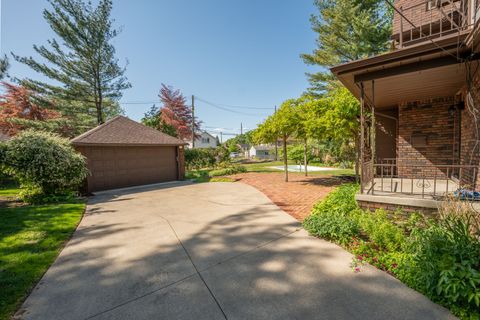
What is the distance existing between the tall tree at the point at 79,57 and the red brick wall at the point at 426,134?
1965 cm

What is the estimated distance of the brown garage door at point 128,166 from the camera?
10.2 m

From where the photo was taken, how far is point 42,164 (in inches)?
311

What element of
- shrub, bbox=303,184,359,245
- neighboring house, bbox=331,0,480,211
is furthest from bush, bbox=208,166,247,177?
shrub, bbox=303,184,359,245

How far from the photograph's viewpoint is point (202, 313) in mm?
2242

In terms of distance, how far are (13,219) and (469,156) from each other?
1123cm

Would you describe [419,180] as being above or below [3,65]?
below

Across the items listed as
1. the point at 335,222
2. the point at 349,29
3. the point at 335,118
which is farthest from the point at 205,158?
the point at 349,29

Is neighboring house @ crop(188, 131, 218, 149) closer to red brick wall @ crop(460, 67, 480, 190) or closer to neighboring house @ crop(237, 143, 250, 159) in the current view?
neighboring house @ crop(237, 143, 250, 159)

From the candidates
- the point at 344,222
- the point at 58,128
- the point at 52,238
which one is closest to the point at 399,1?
the point at 344,222

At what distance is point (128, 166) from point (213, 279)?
10237 mm

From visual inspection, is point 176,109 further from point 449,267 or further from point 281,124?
point 449,267

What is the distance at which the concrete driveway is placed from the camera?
7.44 feet

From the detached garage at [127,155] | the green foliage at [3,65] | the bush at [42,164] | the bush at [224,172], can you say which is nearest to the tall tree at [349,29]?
the bush at [224,172]

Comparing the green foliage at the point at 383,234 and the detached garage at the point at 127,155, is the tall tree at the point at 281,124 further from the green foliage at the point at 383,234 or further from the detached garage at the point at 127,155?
the green foliage at the point at 383,234
